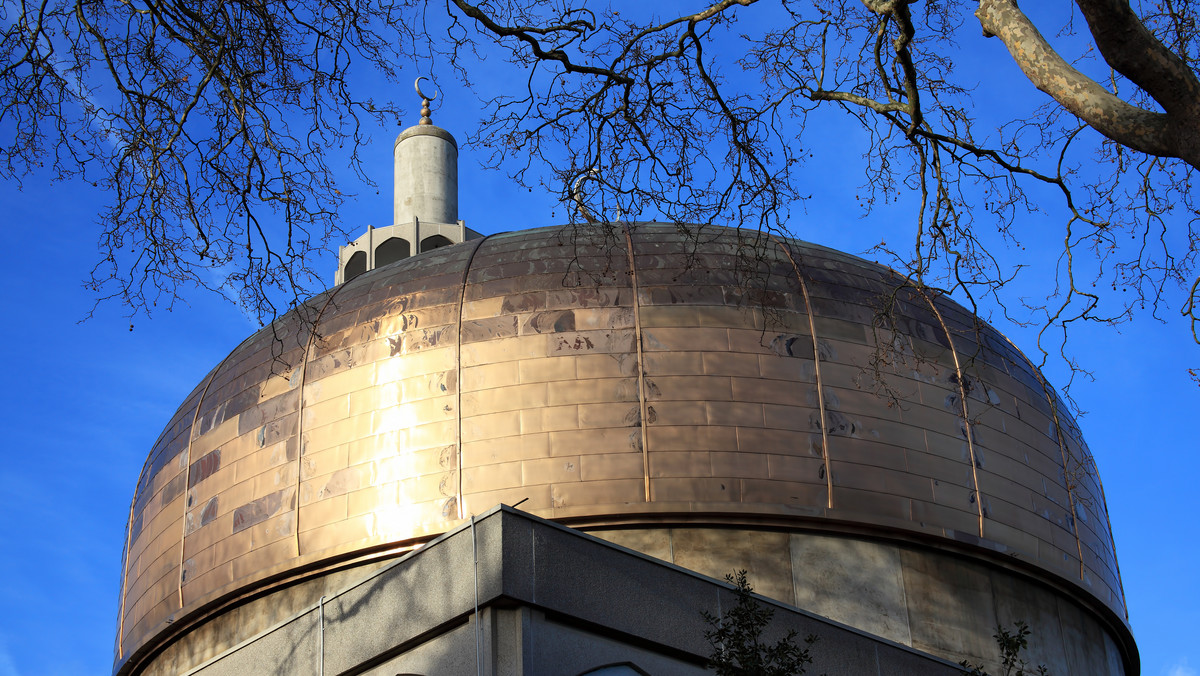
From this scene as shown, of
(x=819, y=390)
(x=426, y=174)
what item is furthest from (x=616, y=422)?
(x=426, y=174)

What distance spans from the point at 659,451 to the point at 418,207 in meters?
11.9

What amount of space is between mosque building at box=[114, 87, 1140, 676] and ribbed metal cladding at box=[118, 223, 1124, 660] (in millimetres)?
30

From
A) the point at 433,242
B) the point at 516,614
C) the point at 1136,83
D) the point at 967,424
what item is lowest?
the point at 516,614

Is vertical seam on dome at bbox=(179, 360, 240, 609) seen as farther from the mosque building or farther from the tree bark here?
the tree bark

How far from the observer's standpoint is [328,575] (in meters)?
17.1

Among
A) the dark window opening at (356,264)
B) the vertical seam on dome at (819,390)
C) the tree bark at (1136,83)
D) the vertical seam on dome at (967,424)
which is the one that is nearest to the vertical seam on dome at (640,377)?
the vertical seam on dome at (819,390)

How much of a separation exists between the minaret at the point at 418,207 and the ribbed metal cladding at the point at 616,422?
668 cm

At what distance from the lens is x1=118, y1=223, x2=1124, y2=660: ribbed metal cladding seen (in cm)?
1658

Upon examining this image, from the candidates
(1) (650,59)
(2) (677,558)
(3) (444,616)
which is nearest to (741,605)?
(3) (444,616)

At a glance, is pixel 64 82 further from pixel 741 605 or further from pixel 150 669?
pixel 150 669

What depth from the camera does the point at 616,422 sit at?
1670cm

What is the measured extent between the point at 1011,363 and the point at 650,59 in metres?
10.1

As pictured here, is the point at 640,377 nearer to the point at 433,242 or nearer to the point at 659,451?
the point at 659,451

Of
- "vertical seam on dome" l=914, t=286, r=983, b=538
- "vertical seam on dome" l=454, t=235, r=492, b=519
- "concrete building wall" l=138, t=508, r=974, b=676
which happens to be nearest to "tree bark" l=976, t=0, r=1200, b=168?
"concrete building wall" l=138, t=508, r=974, b=676
